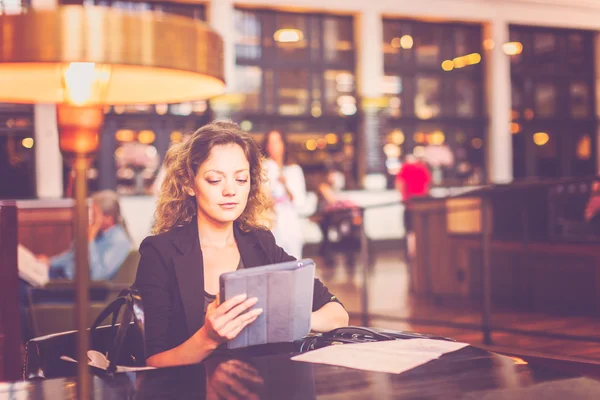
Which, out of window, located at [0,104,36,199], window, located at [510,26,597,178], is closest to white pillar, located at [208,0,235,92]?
window, located at [0,104,36,199]

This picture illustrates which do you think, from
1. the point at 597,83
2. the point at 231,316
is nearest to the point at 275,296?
the point at 231,316

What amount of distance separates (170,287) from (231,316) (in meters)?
0.41

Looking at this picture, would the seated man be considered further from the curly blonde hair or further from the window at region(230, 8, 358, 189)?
the window at region(230, 8, 358, 189)

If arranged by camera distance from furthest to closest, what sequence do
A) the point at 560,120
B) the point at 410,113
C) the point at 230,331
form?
the point at 560,120, the point at 410,113, the point at 230,331

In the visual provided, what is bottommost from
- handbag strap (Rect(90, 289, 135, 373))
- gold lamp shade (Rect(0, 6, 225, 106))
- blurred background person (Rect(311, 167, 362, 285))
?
blurred background person (Rect(311, 167, 362, 285))

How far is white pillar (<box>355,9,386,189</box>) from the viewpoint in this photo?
1201 centimetres

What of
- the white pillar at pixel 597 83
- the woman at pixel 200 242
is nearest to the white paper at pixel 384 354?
the woman at pixel 200 242

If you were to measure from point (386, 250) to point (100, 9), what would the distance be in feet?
36.1

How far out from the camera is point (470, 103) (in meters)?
13.2

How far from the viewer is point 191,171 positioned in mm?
1896

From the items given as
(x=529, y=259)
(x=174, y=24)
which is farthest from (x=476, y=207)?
(x=174, y=24)

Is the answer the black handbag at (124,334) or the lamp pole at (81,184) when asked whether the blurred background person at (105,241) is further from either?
the lamp pole at (81,184)

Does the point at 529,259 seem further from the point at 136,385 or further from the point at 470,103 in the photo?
the point at 470,103

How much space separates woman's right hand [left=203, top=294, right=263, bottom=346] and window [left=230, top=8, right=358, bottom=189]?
33.4ft
